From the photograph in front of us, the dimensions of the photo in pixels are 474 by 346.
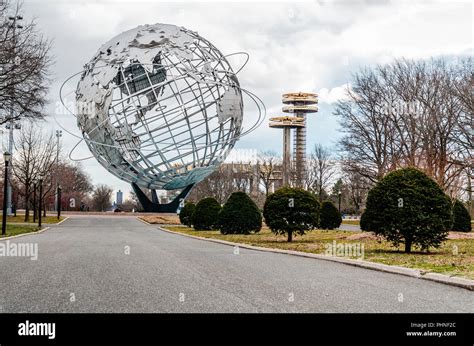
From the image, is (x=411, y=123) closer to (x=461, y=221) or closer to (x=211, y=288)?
(x=461, y=221)

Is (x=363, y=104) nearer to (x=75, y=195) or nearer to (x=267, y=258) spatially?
(x=267, y=258)

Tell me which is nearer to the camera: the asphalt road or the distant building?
the asphalt road

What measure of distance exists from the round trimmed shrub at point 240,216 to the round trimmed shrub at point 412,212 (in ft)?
45.1

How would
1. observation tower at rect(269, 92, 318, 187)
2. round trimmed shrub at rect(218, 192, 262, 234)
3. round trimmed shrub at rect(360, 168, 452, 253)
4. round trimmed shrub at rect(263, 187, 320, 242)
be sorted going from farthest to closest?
observation tower at rect(269, 92, 318, 187), round trimmed shrub at rect(218, 192, 262, 234), round trimmed shrub at rect(263, 187, 320, 242), round trimmed shrub at rect(360, 168, 452, 253)

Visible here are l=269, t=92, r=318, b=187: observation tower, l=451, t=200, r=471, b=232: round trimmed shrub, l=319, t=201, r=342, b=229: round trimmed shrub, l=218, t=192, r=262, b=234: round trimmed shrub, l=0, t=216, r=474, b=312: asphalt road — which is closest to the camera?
l=0, t=216, r=474, b=312: asphalt road

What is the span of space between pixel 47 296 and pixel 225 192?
7419cm

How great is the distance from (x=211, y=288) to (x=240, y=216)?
21.8 m

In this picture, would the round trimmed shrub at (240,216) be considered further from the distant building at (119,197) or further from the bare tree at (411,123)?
the distant building at (119,197)

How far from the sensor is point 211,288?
9.82 meters

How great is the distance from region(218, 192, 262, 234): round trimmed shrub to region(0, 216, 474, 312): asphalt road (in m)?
16.5

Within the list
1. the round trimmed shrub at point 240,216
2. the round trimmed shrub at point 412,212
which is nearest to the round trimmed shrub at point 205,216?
the round trimmed shrub at point 240,216

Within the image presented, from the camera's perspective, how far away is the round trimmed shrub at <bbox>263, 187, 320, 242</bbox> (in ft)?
80.1

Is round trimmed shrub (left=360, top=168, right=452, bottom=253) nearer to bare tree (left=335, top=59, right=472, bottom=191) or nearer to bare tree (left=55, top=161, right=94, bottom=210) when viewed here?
bare tree (left=335, top=59, right=472, bottom=191)

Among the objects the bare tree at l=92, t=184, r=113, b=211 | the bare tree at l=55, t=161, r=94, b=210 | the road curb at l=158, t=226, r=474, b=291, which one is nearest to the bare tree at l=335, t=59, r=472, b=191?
the road curb at l=158, t=226, r=474, b=291
